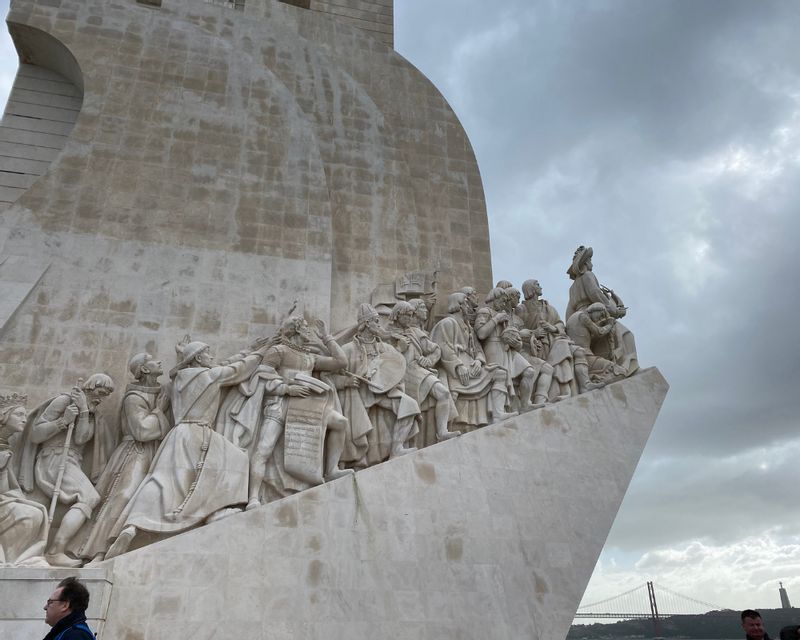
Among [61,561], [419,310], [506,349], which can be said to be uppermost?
[419,310]

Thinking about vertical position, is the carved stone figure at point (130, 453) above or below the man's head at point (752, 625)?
above

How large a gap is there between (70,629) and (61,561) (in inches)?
136

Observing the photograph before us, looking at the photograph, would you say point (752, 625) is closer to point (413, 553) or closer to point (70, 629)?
point (70, 629)

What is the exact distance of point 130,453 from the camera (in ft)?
20.2

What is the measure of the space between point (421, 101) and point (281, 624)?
8199 mm

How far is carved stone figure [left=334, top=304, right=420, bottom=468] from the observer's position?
21.9ft

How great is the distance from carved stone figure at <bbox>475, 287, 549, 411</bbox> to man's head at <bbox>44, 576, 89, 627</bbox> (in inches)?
216

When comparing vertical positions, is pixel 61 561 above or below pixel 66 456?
below

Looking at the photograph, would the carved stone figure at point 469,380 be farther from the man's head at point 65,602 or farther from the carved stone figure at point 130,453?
the man's head at point 65,602

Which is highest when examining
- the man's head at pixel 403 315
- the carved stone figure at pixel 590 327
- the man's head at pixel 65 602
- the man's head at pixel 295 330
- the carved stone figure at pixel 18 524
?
the carved stone figure at pixel 590 327

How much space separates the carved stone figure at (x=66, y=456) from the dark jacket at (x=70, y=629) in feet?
10.9

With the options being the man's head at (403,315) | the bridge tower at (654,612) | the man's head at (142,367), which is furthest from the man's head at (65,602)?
the bridge tower at (654,612)

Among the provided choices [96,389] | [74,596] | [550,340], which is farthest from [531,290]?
[74,596]

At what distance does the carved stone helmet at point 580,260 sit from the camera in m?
9.31
